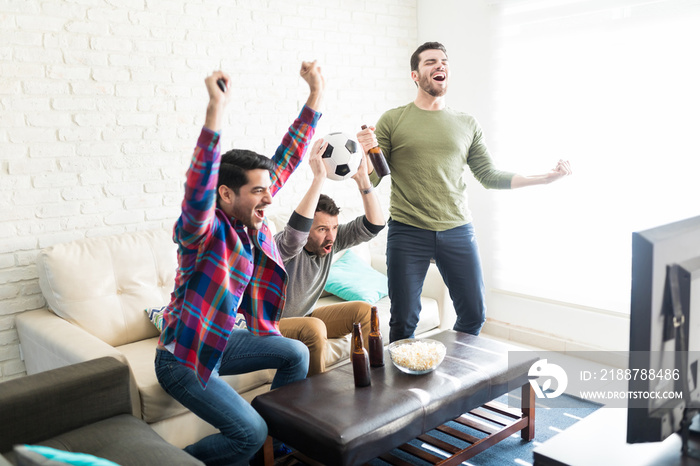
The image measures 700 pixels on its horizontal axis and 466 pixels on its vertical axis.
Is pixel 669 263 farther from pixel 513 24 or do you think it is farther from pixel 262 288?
pixel 513 24

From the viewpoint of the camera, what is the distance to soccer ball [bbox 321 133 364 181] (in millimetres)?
2270

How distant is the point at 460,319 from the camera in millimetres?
2771

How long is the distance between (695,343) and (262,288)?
1.35m

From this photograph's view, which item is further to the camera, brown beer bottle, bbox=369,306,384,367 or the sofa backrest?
the sofa backrest

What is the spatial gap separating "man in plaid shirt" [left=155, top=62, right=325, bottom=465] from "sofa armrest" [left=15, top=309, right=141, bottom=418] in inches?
9.8

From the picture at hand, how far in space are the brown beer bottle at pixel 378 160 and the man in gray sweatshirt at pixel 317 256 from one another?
134 millimetres

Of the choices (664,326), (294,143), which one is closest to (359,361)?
(294,143)

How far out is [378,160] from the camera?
2545 millimetres

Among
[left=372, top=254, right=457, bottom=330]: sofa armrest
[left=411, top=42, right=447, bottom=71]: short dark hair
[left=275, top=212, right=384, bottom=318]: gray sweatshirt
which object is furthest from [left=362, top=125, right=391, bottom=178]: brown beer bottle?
[left=372, top=254, right=457, bottom=330]: sofa armrest

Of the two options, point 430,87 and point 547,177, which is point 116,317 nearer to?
point 430,87

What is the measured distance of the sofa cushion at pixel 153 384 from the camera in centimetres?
216

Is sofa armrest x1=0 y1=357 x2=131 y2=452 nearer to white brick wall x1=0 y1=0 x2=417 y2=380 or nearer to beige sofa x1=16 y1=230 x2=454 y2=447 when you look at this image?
beige sofa x1=16 y1=230 x2=454 y2=447

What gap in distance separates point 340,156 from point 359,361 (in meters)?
0.75

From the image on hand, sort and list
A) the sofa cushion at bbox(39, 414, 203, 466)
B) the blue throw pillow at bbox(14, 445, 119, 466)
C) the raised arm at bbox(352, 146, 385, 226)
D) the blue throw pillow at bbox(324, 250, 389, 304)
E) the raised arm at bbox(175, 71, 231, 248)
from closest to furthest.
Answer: the blue throw pillow at bbox(14, 445, 119, 466)
the raised arm at bbox(175, 71, 231, 248)
the sofa cushion at bbox(39, 414, 203, 466)
the raised arm at bbox(352, 146, 385, 226)
the blue throw pillow at bbox(324, 250, 389, 304)
